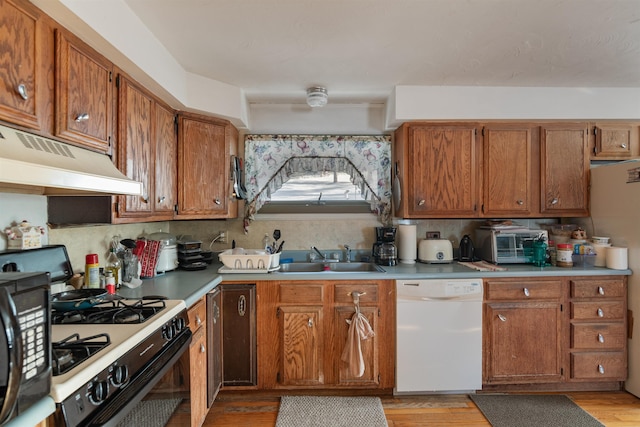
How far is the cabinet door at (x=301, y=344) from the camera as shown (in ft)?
7.56

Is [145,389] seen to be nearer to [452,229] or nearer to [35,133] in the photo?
[35,133]

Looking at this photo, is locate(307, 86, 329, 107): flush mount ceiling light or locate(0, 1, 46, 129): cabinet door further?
locate(307, 86, 329, 107): flush mount ceiling light

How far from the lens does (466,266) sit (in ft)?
8.38

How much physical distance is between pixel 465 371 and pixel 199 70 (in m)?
2.85

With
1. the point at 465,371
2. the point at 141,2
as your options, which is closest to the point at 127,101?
the point at 141,2

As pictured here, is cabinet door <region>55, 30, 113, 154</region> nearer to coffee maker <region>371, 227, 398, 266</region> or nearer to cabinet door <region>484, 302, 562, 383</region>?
coffee maker <region>371, 227, 398, 266</region>

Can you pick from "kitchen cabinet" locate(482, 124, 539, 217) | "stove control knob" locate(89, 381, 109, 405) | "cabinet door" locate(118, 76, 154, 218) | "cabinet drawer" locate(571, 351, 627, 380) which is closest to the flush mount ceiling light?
"cabinet door" locate(118, 76, 154, 218)

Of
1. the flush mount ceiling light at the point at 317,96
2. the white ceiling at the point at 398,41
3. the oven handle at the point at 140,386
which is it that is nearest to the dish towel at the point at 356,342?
the oven handle at the point at 140,386

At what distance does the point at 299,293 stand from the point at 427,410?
118 centimetres

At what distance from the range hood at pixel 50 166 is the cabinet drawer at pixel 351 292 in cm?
144

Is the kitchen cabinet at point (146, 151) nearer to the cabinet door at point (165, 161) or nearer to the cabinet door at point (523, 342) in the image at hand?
the cabinet door at point (165, 161)

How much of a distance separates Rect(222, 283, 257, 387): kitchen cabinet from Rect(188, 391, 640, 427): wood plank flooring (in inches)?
5.9

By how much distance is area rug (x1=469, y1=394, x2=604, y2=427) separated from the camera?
2.06m

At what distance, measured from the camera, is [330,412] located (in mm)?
2170
